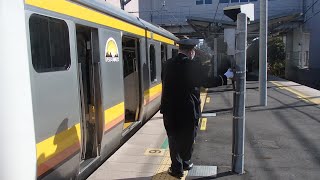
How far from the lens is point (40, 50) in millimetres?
3908

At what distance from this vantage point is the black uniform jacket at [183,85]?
5.18 meters

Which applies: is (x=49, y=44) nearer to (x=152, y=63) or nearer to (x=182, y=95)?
(x=182, y=95)

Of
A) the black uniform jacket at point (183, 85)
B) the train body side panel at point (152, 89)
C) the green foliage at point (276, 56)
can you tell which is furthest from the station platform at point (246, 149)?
the green foliage at point (276, 56)

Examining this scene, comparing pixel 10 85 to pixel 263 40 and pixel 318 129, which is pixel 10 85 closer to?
pixel 318 129

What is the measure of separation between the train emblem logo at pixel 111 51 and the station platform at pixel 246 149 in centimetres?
157

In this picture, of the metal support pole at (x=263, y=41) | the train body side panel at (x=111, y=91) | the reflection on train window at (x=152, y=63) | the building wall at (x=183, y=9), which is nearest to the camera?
the train body side panel at (x=111, y=91)

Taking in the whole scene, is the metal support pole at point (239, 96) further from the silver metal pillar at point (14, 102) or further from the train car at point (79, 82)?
the silver metal pillar at point (14, 102)

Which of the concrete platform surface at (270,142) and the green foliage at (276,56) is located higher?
the green foliage at (276,56)

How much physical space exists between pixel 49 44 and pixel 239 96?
2638 mm

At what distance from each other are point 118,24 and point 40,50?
2.89 metres

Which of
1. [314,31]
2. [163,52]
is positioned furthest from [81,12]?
[314,31]

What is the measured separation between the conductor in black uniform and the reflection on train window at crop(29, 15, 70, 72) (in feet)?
4.60

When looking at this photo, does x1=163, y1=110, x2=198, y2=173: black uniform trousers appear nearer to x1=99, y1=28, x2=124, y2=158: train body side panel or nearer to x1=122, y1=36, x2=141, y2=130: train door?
x1=99, y1=28, x2=124, y2=158: train body side panel

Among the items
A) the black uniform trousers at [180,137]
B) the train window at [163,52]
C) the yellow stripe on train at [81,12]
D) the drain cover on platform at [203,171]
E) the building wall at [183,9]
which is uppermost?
the building wall at [183,9]
